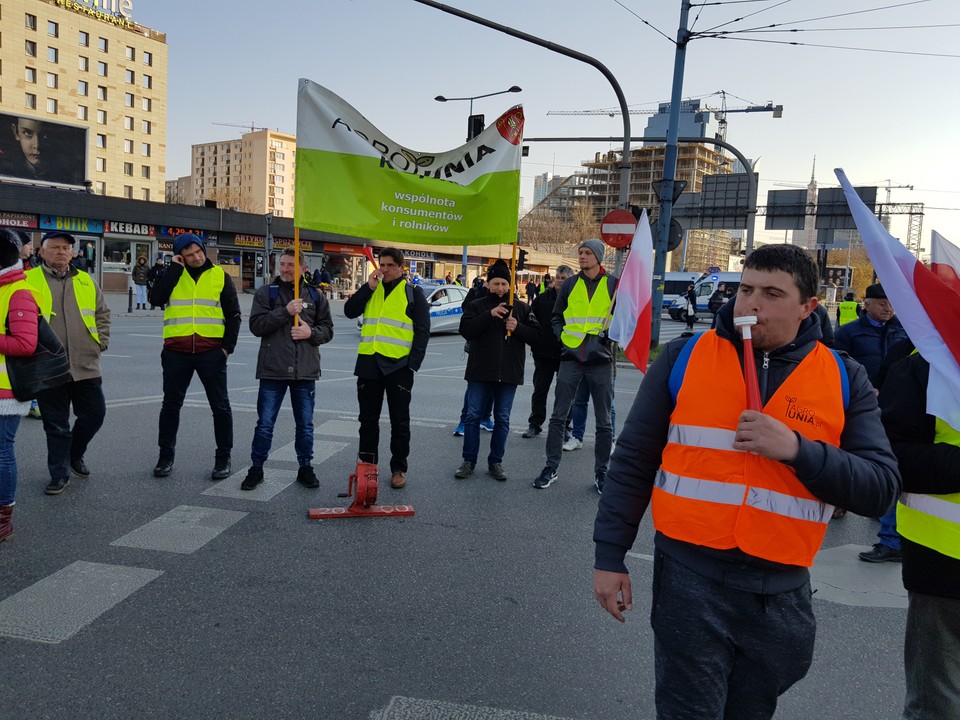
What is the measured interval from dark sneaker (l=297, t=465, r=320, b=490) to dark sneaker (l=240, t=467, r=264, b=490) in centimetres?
31

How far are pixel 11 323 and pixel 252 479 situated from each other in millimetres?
2124

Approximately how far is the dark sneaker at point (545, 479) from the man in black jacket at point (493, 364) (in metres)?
0.34

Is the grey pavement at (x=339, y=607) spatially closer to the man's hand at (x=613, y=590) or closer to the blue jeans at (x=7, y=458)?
the blue jeans at (x=7, y=458)

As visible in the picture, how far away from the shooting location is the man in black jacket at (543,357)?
8.41 metres

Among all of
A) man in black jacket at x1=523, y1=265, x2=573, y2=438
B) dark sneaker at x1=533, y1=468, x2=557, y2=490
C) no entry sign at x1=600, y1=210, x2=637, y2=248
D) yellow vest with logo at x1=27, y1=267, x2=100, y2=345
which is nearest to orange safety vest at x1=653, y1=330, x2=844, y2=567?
dark sneaker at x1=533, y1=468, x2=557, y2=490

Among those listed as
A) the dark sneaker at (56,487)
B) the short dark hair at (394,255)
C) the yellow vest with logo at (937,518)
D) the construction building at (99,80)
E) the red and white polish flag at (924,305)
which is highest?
the construction building at (99,80)

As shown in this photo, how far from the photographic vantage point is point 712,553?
206 cm

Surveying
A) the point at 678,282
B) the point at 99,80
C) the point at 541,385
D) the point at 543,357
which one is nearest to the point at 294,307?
the point at 543,357

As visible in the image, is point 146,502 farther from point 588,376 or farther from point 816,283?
point 816,283

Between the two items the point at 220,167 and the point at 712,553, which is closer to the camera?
the point at 712,553

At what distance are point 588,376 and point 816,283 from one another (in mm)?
4343

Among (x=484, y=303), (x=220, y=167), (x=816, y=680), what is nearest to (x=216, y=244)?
(x=484, y=303)

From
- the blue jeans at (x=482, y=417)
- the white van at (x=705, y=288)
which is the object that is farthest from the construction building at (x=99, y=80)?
the blue jeans at (x=482, y=417)

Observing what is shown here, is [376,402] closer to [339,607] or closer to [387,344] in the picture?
[387,344]
